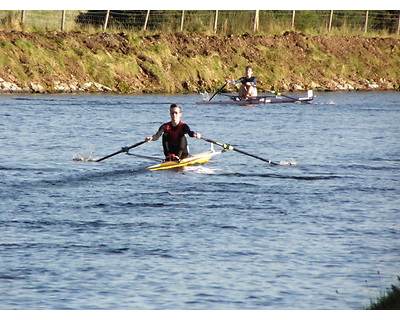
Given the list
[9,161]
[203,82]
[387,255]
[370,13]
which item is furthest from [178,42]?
[387,255]

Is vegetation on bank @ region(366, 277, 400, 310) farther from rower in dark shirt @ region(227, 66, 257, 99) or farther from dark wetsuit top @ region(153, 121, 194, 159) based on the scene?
rower in dark shirt @ region(227, 66, 257, 99)

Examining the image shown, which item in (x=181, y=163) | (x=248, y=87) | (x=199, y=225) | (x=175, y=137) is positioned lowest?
(x=199, y=225)

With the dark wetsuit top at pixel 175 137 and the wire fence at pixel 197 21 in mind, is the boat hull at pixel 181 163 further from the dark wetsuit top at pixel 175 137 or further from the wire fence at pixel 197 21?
the wire fence at pixel 197 21

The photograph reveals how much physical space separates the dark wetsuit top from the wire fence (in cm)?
2712

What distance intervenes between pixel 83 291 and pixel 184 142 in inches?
345

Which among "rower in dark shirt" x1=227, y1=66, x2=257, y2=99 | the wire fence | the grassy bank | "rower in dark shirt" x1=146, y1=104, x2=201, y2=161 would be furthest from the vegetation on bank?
the wire fence

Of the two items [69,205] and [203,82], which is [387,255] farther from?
[203,82]

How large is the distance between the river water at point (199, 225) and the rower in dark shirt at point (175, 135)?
1.58ft

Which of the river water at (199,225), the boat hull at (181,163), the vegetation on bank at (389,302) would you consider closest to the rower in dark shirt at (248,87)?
the river water at (199,225)

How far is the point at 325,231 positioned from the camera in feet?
40.8

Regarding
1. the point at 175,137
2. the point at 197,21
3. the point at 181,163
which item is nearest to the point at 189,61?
the point at 197,21

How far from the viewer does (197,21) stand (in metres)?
50.7

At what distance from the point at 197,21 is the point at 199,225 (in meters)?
39.3

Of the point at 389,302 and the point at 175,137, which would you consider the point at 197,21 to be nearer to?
the point at 175,137
